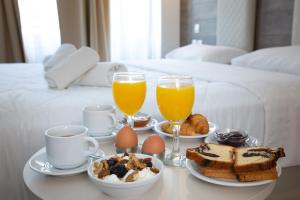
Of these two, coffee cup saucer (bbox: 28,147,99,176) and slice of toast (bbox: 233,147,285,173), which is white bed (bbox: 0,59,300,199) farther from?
slice of toast (bbox: 233,147,285,173)

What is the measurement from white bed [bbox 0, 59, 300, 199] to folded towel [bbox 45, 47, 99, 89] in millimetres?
40

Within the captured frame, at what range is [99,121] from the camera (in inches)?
32.6

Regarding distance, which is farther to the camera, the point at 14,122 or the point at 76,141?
the point at 14,122

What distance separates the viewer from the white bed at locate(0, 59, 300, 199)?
971mm

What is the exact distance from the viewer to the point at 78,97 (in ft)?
3.84

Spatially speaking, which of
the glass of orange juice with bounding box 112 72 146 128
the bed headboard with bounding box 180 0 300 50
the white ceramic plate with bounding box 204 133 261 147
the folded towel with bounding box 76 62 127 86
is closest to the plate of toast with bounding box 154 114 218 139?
the white ceramic plate with bounding box 204 133 261 147

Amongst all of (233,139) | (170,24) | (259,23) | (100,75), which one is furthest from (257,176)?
(170,24)

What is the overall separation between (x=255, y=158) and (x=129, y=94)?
13.6 inches

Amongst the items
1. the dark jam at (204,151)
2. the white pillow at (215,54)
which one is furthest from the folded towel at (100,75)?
the white pillow at (215,54)

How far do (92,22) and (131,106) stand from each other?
9.00ft

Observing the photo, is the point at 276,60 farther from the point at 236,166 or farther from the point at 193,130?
the point at 236,166

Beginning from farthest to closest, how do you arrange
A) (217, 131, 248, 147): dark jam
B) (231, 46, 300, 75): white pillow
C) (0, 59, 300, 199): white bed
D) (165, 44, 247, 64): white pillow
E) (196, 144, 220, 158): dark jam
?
(165, 44, 247, 64): white pillow < (231, 46, 300, 75): white pillow < (0, 59, 300, 199): white bed < (217, 131, 248, 147): dark jam < (196, 144, 220, 158): dark jam

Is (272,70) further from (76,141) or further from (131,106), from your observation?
(76,141)

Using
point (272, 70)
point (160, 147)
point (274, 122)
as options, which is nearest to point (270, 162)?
point (160, 147)
